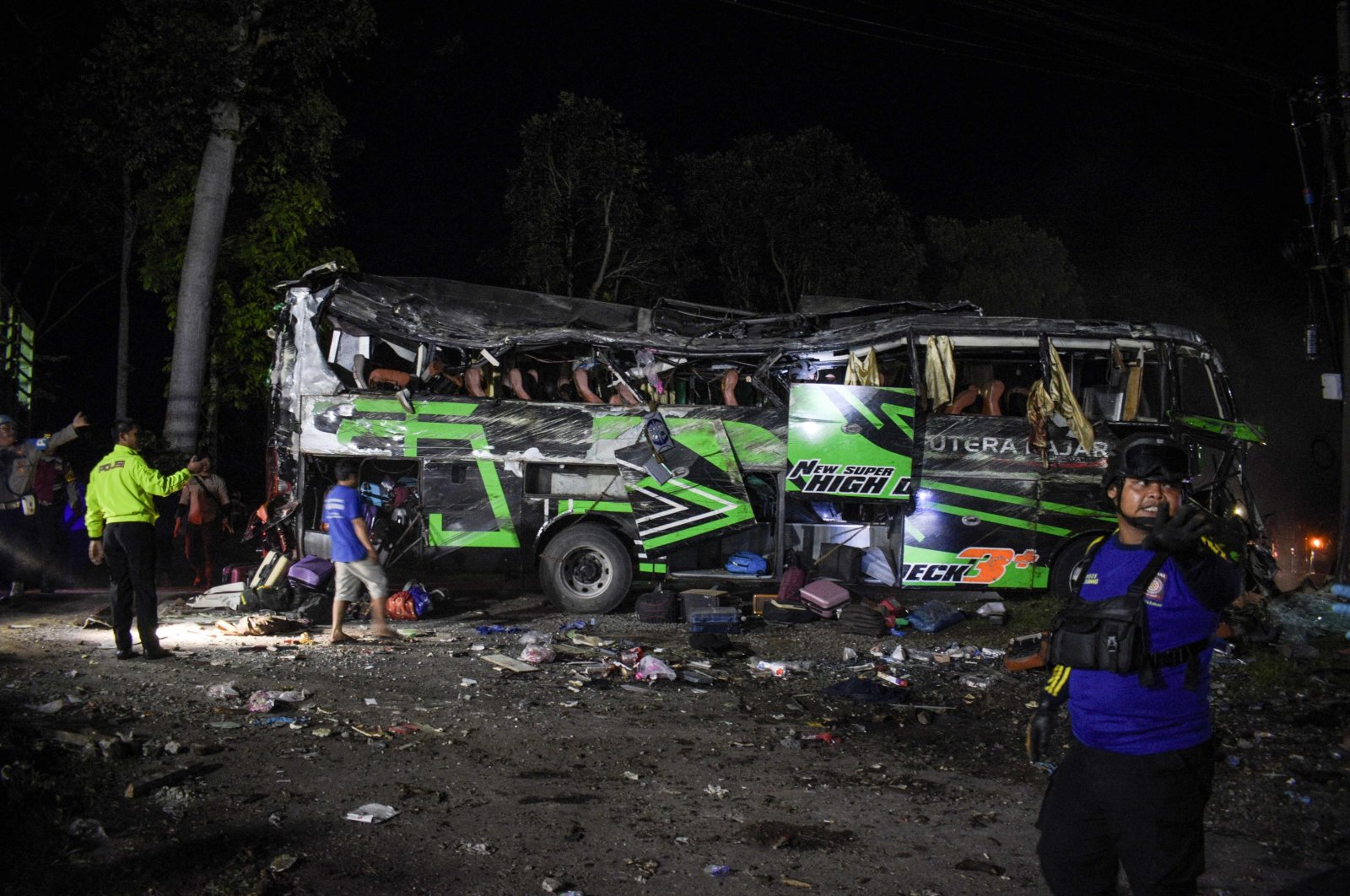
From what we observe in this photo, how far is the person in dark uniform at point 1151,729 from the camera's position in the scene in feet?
9.08

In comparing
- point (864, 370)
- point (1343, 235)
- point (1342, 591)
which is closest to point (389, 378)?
point (864, 370)

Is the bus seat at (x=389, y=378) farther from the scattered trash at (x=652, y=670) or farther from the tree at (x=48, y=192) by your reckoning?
the tree at (x=48, y=192)

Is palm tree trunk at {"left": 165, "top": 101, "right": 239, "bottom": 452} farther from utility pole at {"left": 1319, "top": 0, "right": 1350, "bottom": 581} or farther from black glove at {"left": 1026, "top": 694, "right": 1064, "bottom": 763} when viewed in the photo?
utility pole at {"left": 1319, "top": 0, "right": 1350, "bottom": 581}

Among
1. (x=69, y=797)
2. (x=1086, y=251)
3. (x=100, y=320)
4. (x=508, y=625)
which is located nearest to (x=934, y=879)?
(x=69, y=797)

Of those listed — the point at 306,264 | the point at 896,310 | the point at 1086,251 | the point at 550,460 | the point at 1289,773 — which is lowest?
the point at 1289,773

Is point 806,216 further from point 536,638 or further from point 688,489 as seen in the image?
point 536,638

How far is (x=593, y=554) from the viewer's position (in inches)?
407

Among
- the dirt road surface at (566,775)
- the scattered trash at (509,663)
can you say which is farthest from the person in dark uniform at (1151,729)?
the scattered trash at (509,663)

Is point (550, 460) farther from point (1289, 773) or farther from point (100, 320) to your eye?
point (100, 320)

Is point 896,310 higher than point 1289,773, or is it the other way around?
point 896,310

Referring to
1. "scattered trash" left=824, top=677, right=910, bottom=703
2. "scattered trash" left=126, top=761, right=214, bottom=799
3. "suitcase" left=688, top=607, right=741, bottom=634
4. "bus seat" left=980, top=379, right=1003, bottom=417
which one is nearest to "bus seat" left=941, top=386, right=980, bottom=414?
"bus seat" left=980, top=379, right=1003, bottom=417

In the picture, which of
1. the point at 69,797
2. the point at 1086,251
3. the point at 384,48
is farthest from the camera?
the point at 1086,251

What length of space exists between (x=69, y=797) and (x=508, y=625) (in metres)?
5.14

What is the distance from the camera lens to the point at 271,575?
367 inches
